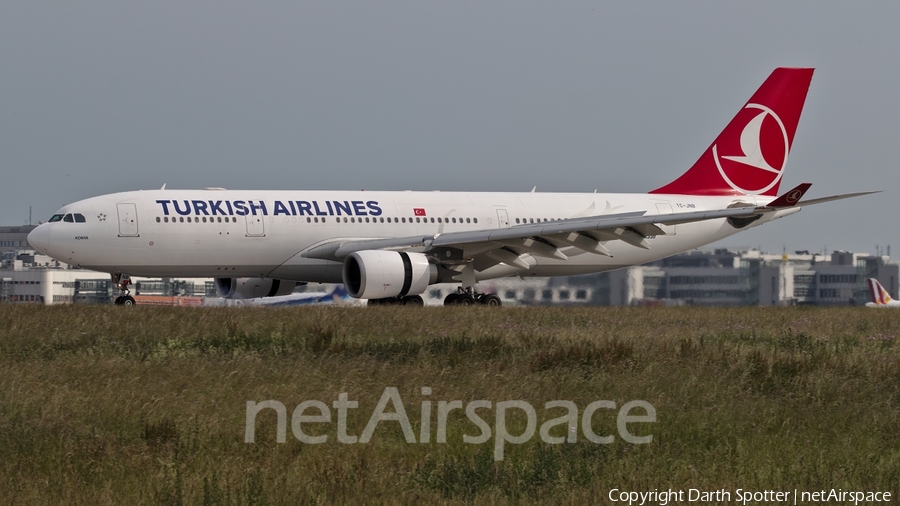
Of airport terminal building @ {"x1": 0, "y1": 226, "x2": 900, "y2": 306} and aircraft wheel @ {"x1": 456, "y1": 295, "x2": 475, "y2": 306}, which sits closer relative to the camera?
aircraft wheel @ {"x1": 456, "y1": 295, "x2": 475, "y2": 306}

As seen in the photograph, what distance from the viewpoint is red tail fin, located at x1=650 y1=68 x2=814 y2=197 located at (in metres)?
32.0

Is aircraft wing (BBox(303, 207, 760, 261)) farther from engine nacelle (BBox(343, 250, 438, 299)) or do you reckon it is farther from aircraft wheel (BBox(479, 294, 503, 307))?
aircraft wheel (BBox(479, 294, 503, 307))

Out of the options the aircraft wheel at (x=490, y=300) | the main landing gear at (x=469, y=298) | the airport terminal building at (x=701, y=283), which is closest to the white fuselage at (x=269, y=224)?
the aircraft wheel at (x=490, y=300)

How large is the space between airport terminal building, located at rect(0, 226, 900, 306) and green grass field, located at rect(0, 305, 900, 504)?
15.3 metres

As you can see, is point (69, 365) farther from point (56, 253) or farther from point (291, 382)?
point (56, 253)

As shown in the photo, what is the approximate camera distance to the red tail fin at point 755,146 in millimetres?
31984

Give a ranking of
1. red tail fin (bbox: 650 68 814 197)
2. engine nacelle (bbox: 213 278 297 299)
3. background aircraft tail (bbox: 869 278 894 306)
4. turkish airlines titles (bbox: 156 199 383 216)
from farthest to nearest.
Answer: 1. background aircraft tail (bbox: 869 278 894 306)
2. red tail fin (bbox: 650 68 814 197)
3. engine nacelle (bbox: 213 278 297 299)
4. turkish airlines titles (bbox: 156 199 383 216)

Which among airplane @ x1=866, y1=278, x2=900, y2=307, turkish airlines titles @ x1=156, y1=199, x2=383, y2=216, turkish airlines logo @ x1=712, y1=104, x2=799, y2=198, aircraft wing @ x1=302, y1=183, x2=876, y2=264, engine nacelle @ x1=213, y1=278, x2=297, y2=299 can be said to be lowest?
airplane @ x1=866, y1=278, x2=900, y2=307

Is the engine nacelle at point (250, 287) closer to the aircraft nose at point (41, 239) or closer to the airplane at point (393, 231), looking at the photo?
the airplane at point (393, 231)

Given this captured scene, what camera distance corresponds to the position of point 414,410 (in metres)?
10.6

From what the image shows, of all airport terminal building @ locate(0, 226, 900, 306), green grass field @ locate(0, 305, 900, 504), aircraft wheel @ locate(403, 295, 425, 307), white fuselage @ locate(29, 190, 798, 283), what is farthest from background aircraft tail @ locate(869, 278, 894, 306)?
green grass field @ locate(0, 305, 900, 504)

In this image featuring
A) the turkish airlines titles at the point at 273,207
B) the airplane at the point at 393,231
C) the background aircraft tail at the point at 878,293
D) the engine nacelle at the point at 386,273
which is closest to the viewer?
the engine nacelle at the point at 386,273

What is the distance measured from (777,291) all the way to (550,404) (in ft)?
99.5

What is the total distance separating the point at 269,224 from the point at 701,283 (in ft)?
56.2
